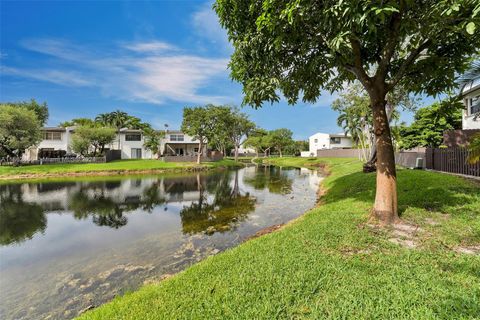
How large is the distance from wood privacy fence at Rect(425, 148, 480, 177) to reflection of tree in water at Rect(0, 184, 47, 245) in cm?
1962

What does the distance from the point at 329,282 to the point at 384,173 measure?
4.29 metres

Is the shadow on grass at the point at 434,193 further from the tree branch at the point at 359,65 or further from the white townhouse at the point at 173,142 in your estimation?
the white townhouse at the point at 173,142

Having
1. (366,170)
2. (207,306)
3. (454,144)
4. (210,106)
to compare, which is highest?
(210,106)

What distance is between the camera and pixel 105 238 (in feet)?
31.7

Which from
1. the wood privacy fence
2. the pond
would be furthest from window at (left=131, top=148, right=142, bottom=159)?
the wood privacy fence

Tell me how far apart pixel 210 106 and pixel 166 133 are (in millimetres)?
16731

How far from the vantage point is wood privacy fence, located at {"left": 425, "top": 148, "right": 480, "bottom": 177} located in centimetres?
1142

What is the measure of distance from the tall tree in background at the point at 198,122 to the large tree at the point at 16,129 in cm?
2109

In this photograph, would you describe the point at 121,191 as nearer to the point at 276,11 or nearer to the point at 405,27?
the point at 276,11

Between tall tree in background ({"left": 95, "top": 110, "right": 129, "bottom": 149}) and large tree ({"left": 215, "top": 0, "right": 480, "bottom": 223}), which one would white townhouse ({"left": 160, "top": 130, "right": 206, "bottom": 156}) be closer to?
tall tree in background ({"left": 95, "top": 110, "right": 129, "bottom": 149})

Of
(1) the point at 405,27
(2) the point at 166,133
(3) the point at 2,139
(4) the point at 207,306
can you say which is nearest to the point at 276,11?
(1) the point at 405,27

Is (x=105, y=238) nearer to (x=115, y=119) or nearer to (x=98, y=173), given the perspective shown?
(x=98, y=173)

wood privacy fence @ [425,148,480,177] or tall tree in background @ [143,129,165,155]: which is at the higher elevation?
tall tree in background @ [143,129,165,155]

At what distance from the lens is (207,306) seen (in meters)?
3.71
